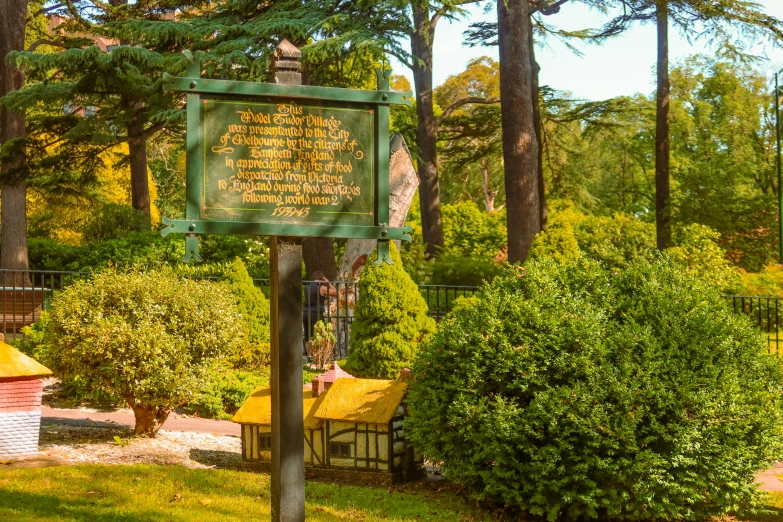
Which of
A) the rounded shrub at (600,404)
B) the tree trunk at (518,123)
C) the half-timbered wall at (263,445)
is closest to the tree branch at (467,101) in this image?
the tree trunk at (518,123)

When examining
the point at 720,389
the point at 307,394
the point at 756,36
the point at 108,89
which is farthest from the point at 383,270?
the point at 756,36

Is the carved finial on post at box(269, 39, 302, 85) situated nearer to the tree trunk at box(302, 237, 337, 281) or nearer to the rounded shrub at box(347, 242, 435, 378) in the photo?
the rounded shrub at box(347, 242, 435, 378)

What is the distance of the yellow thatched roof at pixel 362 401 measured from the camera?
29.1 feet

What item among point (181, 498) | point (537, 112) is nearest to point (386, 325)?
point (181, 498)

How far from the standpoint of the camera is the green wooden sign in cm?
580

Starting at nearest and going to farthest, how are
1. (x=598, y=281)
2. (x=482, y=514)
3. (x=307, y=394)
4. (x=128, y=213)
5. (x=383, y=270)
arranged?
(x=482, y=514), (x=598, y=281), (x=307, y=394), (x=383, y=270), (x=128, y=213)

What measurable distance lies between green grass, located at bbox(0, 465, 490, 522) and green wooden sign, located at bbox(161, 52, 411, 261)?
8.04 feet

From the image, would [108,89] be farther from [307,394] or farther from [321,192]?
[321,192]

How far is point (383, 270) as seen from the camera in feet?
40.4

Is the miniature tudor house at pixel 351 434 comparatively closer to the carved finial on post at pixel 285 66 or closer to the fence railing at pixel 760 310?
the fence railing at pixel 760 310

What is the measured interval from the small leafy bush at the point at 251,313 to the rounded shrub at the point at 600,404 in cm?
617

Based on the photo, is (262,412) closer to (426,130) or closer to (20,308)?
(20,308)

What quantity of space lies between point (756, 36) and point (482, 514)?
57.3 feet

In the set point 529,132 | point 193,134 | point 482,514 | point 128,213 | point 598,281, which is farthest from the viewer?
point 128,213
